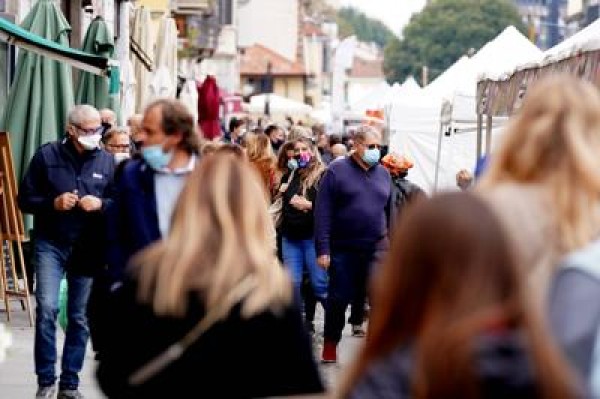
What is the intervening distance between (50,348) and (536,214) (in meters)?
6.89

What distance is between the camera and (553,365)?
4.04 metres

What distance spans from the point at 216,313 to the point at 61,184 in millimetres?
5824

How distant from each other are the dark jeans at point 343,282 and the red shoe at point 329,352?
0.04 meters

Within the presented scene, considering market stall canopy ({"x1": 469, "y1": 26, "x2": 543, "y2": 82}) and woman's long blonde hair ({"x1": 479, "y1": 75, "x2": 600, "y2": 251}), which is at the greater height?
woman's long blonde hair ({"x1": 479, "y1": 75, "x2": 600, "y2": 251})

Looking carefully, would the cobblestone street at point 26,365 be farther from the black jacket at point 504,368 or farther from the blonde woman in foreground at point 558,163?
the black jacket at point 504,368

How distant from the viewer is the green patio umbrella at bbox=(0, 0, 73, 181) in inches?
661

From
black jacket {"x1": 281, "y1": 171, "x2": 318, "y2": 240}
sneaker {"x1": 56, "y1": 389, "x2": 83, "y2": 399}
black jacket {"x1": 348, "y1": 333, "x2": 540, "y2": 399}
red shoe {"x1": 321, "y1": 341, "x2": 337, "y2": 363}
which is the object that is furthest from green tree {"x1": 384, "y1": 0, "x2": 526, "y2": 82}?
black jacket {"x1": 348, "y1": 333, "x2": 540, "y2": 399}

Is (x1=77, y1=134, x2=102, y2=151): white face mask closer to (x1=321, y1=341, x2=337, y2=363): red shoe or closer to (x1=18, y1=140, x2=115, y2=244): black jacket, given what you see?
(x1=18, y1=140, x2=115, y2=244): black jacket

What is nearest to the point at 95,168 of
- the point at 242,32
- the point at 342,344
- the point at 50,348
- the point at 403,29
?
the point at 50,348

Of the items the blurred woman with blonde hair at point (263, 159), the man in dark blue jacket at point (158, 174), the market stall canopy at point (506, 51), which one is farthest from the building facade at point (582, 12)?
the man in dark blue jacket at point (158, 174)

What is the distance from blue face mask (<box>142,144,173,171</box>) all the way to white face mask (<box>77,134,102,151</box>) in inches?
135

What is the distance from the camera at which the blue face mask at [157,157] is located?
315 inches

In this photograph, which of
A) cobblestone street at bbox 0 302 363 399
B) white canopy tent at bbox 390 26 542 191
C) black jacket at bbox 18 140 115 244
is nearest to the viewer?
black jacket at bbox 18 140 115 244

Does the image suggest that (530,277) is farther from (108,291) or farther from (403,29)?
(403,29)
